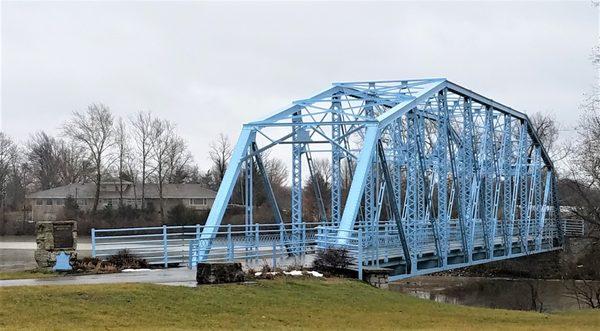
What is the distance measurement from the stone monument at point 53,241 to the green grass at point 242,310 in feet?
16.5

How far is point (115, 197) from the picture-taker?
83375 millimetres

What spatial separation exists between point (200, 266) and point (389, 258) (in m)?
9.80

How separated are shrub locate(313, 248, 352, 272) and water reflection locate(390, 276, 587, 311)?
13.5 metres

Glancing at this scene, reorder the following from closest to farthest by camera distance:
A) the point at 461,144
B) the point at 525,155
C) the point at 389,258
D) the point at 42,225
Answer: the point at 42,225 < the point at 389,258 < the point at 461,144 < the point at 525,155

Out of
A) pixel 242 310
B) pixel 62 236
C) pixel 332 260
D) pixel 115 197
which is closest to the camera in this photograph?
pixel 242 310

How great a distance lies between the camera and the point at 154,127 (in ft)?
258

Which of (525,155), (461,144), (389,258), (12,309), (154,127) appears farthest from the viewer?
(154,127)

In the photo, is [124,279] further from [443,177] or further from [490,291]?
[490,291]

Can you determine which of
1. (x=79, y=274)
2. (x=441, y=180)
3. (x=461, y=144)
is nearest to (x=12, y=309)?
(x=79, y=274)

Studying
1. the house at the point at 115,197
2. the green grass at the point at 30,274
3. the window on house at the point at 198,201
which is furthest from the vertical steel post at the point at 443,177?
the window on house at the point at 198,201

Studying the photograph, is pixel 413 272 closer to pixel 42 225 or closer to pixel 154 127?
pixel 42 225

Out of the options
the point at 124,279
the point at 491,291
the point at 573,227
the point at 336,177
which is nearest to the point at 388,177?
the point at 336,177

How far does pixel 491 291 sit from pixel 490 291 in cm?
6

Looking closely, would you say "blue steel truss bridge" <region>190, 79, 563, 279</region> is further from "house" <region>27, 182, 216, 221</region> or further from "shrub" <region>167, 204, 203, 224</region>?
"house" <region>27, 182, 216, 221</region>
